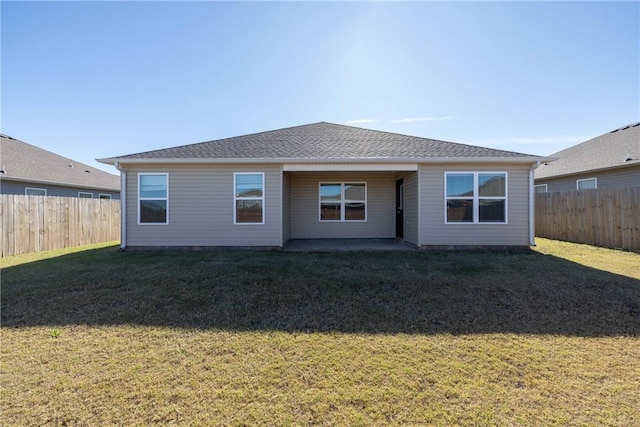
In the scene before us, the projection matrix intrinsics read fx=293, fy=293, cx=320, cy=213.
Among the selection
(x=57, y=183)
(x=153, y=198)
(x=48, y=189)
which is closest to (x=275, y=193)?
(x=153, y=198)

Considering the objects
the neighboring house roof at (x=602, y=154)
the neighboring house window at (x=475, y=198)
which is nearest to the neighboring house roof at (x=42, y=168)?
the neighboring house window at (x=475, y=198)

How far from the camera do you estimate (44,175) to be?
1399 cm

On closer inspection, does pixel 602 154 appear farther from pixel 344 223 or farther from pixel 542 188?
pixel 344 223

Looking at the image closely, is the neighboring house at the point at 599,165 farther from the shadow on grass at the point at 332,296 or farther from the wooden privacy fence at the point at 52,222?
the wooden privacy fence at the point at 52,222

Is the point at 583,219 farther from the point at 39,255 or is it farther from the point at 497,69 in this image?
the point at 39,255

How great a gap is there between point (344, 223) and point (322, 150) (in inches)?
128

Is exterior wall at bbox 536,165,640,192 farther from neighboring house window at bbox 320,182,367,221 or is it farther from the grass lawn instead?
neighboring house window at bbox 320,182,367,221

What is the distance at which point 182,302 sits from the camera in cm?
435

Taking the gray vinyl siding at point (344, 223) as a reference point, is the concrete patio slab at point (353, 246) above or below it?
below

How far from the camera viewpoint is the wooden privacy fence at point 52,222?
873 centimetres

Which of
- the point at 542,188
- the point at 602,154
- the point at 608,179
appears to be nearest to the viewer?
the point at 608,179

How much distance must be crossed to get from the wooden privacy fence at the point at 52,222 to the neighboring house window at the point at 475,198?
13.0 m

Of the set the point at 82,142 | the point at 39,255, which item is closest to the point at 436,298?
the point at 39,255

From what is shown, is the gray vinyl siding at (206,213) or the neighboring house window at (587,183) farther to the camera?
the neighboring house window at (587,183)
